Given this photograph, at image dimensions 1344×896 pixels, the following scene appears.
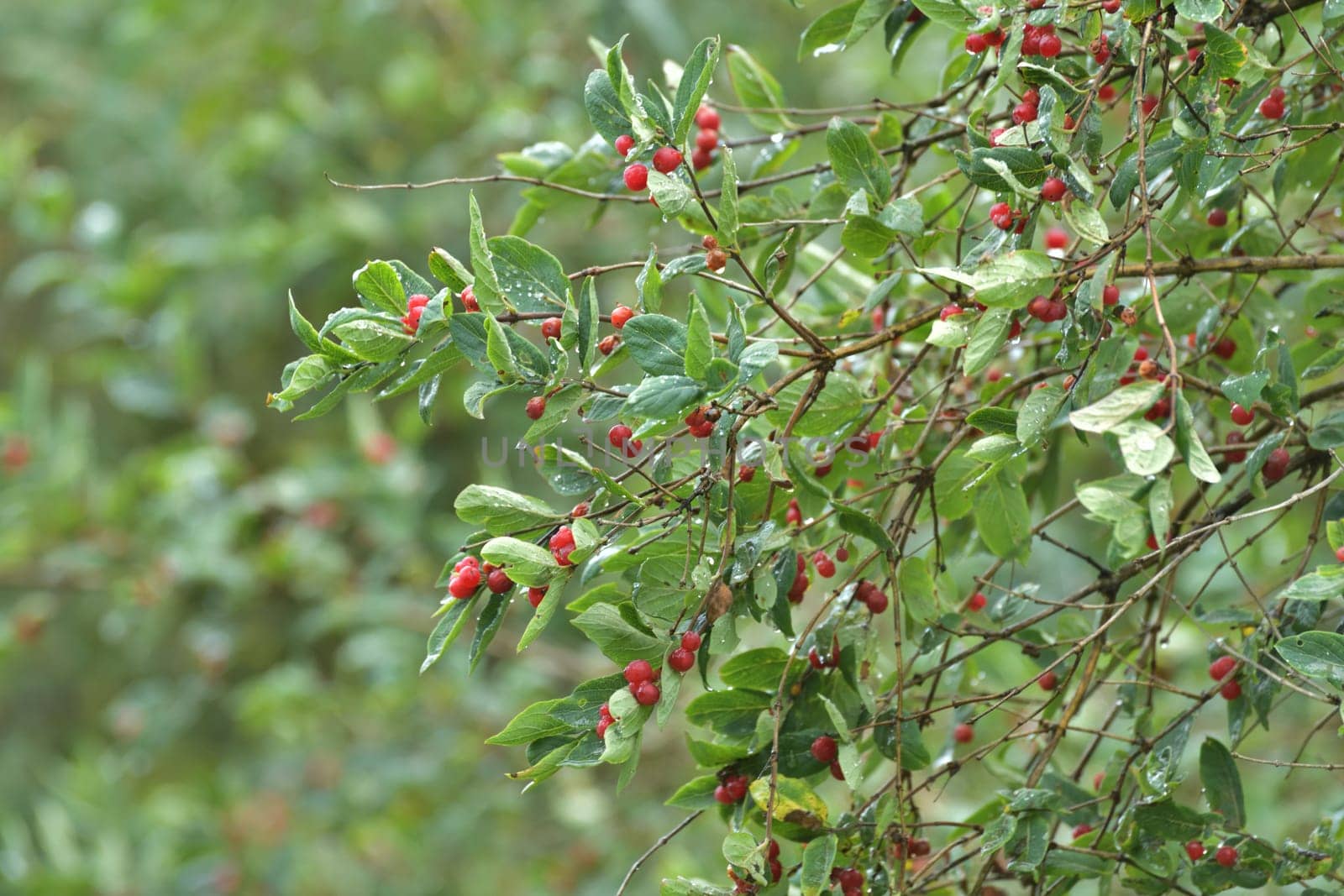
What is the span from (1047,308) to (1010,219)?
56mm

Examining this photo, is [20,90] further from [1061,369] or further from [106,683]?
[1061,369]

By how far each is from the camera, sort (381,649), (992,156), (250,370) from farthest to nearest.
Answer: (250,370)
(381,649)
(992,156)

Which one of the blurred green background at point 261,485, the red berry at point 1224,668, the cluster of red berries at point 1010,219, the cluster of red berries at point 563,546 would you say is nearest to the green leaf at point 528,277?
the cluster of red berries at point 563,546

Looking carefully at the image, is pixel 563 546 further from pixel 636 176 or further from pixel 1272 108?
pixel 1272 108

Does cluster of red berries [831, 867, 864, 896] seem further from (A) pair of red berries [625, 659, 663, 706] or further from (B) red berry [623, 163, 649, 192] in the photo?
(B) red berry [623, 163, 649, 192]

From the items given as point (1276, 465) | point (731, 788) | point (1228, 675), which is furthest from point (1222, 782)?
point (731, 788)

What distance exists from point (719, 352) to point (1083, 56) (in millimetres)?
320

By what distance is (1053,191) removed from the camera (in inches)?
24.4

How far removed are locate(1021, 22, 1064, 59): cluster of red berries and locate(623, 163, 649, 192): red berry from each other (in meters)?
0.21

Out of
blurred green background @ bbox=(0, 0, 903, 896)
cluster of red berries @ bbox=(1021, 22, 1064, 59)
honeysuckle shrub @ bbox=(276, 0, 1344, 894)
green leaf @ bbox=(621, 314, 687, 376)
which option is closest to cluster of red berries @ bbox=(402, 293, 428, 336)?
honeysuckle shrub @ bbox=(276, 0, 1344, 894)

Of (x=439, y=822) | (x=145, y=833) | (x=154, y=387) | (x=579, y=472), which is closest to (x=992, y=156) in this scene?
(x=579, y=472)

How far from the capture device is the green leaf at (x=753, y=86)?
912mm

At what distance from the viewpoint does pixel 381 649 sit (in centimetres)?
183

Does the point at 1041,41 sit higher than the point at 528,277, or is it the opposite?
the point at 1041,41
